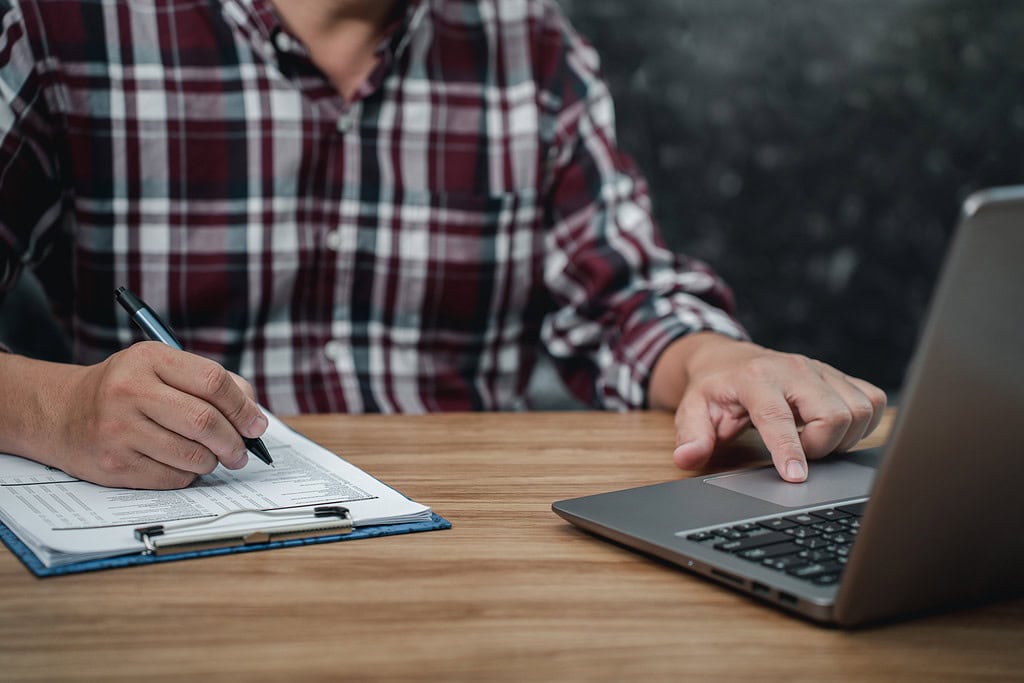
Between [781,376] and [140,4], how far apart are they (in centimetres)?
84

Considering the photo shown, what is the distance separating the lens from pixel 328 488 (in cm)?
71

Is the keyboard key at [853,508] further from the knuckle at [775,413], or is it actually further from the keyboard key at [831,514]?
the knuckle at [775,413]

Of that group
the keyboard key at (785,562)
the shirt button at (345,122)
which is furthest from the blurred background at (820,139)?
the keyboard key at (785,562)

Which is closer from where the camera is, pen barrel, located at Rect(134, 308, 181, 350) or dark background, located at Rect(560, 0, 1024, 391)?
pen barrel, located at Rect(134, 308, 181, 350)

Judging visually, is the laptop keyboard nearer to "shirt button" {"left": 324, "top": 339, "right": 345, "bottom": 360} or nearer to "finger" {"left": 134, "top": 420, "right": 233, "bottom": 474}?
"finger" {"left": 134, "top": 420, "right": 233, "bottom": 474}

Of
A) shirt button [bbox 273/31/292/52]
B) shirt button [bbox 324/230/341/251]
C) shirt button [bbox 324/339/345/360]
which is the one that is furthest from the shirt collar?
shirt button [bbox 324/339/345/360]

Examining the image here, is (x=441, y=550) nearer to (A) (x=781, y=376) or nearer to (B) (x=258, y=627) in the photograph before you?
(B) (x=258, y=627)

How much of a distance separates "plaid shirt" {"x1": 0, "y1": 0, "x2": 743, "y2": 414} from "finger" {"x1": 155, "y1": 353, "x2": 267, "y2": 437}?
0.50m

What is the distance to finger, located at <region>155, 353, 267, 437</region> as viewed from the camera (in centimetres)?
69

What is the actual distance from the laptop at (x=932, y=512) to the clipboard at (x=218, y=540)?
13 cm

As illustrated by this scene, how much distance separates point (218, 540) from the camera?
1.97 feet

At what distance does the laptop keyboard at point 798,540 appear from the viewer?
538 mm

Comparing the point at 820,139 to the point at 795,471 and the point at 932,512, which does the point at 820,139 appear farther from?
the point at 932,512

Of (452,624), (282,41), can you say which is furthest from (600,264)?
(452,624)
